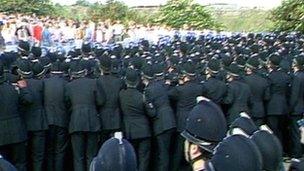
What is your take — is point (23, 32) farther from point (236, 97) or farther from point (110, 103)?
point (110, 103)

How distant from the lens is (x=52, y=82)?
9.16 m

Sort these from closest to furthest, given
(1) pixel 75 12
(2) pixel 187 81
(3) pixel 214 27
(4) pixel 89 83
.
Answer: (4) pixel 89 83, (2) pixel 187 81, (3) pixel 214 27, (1) pixel 75 12

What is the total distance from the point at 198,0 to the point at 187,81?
124 feet

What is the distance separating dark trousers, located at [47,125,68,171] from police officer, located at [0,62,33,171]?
62cm

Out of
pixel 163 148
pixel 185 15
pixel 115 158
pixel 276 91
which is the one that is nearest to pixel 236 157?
pixel 115 158

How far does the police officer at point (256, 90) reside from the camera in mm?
10922

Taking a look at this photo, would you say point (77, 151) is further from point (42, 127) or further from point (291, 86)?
point (291, 86)

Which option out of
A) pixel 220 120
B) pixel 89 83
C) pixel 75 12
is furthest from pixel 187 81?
pixel 75 12

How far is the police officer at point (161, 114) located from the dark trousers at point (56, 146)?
1.34 m

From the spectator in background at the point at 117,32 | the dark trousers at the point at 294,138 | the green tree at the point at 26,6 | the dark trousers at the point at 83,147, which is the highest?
the dark trousers at the point at 83,147

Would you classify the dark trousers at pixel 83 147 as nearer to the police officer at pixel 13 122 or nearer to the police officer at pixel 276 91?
the police officer at pixel 13 122

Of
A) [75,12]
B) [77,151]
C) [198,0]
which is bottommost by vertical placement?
[75,12]

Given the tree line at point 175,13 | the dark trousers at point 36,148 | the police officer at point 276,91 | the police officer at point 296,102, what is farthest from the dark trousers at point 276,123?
the tree line at point 175,13

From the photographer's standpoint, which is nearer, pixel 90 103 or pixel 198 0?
pixel 90 103
